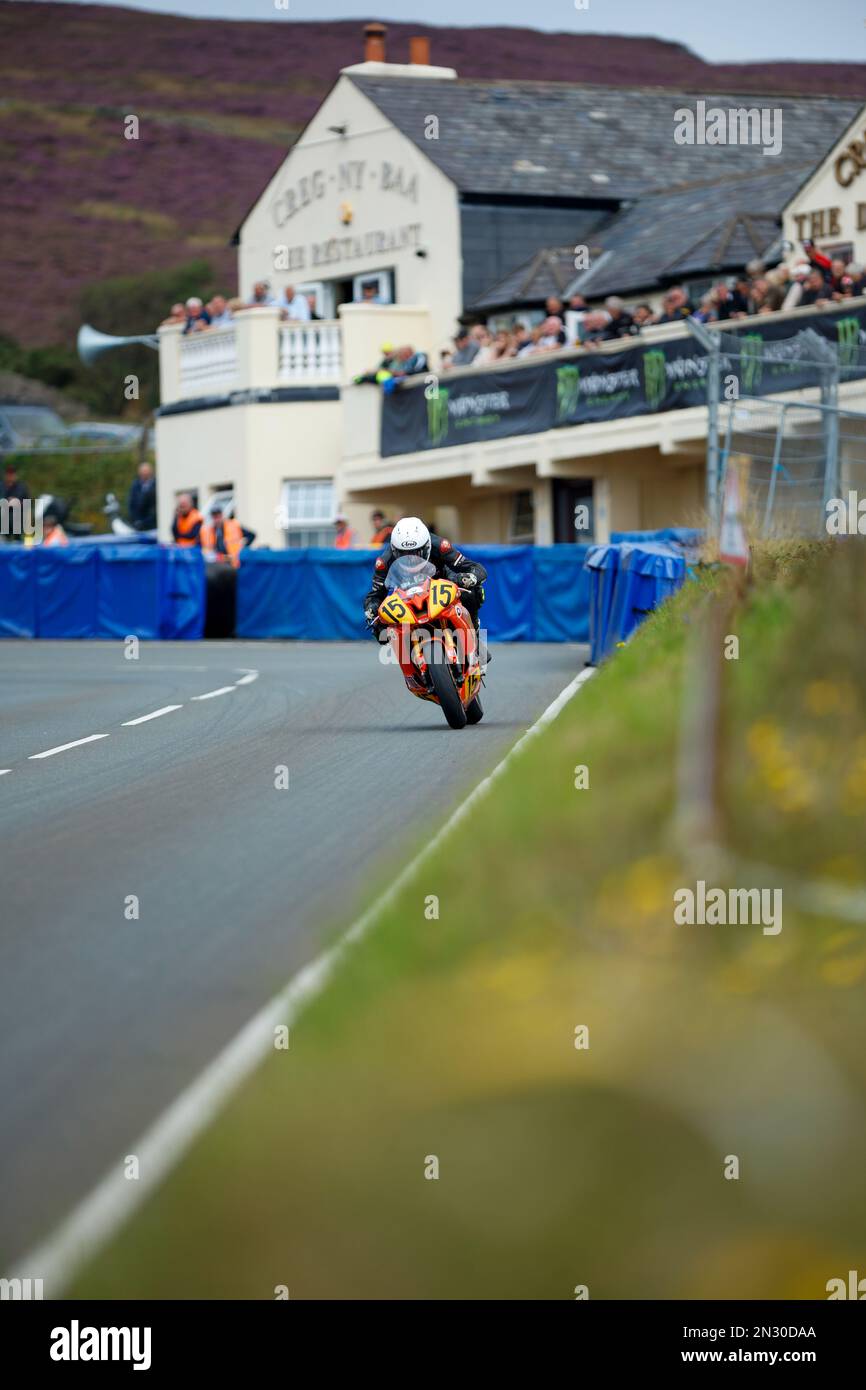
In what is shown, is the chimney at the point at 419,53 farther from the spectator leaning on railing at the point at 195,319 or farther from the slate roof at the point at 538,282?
the slate roof at the point at 538,282

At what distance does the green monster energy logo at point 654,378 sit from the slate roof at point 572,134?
12.1m

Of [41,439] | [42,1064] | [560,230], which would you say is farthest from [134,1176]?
[41,439]

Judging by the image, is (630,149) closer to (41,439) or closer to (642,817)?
(41,439)

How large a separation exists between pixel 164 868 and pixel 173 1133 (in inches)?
179

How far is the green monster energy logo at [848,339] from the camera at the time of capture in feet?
91.7

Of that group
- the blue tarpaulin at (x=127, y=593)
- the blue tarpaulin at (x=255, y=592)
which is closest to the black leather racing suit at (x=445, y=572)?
the blue tarpaulin at (x=255, y=592)

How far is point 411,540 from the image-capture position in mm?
17391

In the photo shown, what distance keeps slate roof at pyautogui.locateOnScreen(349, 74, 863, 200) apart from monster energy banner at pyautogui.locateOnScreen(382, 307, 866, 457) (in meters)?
6.60

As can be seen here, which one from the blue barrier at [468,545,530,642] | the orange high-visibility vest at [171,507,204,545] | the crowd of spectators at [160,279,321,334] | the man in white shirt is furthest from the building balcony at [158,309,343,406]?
the blue barrier at [468,545,530,642]

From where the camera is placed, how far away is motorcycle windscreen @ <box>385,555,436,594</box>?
17.2m

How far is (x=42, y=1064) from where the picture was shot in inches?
286

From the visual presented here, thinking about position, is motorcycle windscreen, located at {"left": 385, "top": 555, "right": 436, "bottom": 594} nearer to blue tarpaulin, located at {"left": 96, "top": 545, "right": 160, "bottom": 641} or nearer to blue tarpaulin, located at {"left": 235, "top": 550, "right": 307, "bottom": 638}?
blue tarpaulin, located at {"left": 235, "top": 550, "right": 307, "bottom": 638}
